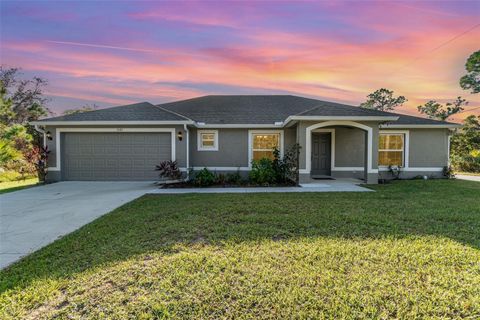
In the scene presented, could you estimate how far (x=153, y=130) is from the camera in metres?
11.0

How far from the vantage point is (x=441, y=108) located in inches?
1053

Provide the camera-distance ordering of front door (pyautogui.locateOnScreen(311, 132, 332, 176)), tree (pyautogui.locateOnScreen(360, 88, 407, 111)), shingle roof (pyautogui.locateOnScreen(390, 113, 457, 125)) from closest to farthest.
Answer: shingle roof (pyautogui.locateOnScreen(390, 113, 457, 125))
front door (pyautogui.locateOnScreen(311, 132, 332, 176))
tree (pyautogui.locateOnScreen(360, 88, 407, 111))

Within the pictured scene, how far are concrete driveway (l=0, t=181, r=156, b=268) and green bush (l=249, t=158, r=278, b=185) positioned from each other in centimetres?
432

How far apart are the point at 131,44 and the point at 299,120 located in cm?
852

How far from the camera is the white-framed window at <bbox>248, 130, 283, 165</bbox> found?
12.0 m

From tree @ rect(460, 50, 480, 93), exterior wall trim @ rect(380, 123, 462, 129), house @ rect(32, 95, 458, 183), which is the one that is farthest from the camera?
tree @ rect(460, 50, 480, 93)

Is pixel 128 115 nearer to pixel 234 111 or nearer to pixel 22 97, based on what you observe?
pixel 234 111

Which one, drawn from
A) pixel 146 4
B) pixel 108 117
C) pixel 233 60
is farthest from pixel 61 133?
pixel 233 60

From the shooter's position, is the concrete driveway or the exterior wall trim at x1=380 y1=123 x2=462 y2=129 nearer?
the concrete driveway

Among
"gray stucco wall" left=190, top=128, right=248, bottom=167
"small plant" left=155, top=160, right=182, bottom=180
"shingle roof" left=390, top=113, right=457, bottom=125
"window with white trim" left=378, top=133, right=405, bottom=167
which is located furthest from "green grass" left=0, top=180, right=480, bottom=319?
"shingle roof" left=390, top=113, right=457, bottom=125

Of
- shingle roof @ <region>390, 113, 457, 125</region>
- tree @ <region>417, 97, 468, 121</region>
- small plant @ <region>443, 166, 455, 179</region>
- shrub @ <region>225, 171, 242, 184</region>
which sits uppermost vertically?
tree @ <region>417, 97, 468, 121</region>

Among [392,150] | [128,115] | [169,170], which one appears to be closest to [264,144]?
[169,170]

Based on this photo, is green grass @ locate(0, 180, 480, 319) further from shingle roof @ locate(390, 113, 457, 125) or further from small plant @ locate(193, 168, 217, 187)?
shingle roof @ locate(390, 113, 457, 125)

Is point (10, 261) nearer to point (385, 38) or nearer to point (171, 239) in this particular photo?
point (171, 239)
